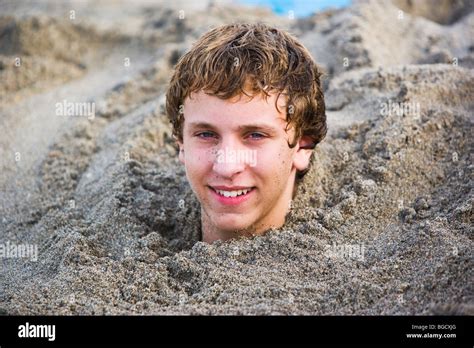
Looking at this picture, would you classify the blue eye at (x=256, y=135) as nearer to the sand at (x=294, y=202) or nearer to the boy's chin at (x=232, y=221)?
the boy's chin at (x=232, y=221)

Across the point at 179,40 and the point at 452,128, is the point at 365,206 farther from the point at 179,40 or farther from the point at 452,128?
the point at 179,40

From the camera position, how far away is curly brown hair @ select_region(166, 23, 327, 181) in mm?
3150

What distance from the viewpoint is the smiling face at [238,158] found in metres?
3.12

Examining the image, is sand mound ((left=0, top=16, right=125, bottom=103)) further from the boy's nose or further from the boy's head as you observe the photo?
the boy's nose

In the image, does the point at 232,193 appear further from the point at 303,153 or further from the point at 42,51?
the point at 42,51

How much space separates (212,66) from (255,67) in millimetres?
203

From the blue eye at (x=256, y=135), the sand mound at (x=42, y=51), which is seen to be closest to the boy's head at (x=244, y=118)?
the blue eye at (x=256, y=135)

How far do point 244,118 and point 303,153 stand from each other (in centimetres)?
58

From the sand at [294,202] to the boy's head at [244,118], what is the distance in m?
0.21

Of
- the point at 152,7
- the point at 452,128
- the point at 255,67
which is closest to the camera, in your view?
the point at 255,67

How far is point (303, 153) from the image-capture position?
356 centimetres

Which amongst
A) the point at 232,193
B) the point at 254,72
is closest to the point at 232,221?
the point at 232,193
